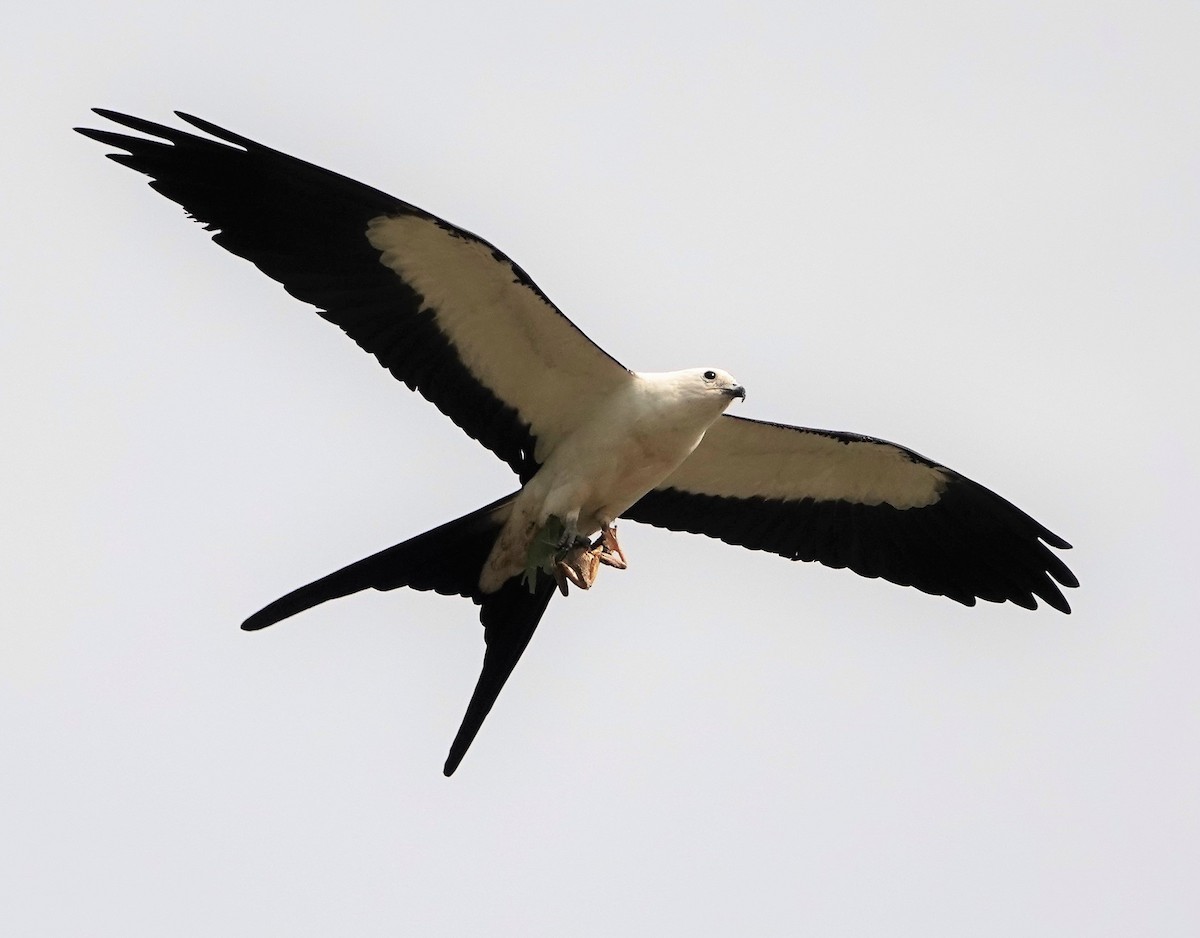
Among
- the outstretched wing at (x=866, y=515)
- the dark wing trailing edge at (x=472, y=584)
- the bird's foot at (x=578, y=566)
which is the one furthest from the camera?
the outstretched wing at (x=866, y=515)

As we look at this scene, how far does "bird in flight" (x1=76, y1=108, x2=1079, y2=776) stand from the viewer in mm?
9961

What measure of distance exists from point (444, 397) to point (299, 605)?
1.45 meters

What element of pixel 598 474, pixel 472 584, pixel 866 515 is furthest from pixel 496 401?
pixel 866 515

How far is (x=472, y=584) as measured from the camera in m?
10.6

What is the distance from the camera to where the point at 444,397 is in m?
10.6

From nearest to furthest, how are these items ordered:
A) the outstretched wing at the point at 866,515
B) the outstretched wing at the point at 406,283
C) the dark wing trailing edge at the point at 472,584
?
the outstretched wing at the point at 406,283, the dark wing trailing edge at the point at 472,584, the outstretched wing at the point at 866,515

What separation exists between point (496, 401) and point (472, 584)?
3.24 ft

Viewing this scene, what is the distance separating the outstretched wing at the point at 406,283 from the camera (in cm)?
993

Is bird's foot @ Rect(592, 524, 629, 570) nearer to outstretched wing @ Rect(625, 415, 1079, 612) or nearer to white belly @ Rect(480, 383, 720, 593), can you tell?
white belly @ Rect(480, 383, 720, 593)

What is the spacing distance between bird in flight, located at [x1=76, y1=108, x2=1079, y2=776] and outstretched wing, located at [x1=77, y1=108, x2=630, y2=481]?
1 cm

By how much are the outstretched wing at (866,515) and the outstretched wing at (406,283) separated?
1.09m

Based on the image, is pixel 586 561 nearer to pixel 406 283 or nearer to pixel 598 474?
pixel 598 474

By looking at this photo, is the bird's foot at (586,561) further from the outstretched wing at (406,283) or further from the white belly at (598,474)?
the outstretched wing at (406,283)

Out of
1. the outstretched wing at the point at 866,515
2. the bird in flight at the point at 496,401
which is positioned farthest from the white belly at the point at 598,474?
the outstretched wing at the point at 866,515
